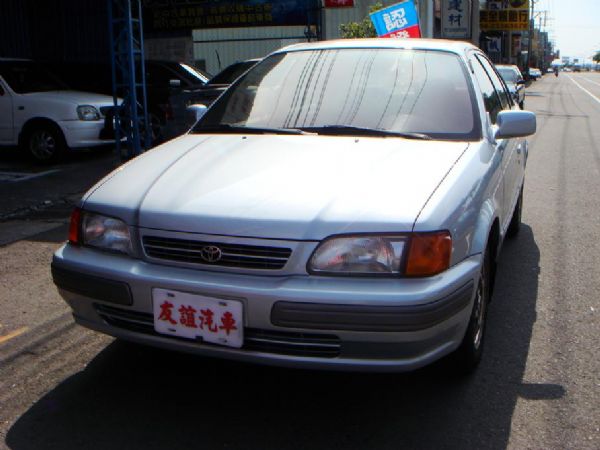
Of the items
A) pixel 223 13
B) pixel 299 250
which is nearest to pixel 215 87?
pixel 223 13

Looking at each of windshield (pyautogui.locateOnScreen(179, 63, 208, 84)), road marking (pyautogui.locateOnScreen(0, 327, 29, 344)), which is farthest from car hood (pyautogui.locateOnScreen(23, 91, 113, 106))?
road marking (pyautogui.locateOnScreen(0, 327, 29, 344))

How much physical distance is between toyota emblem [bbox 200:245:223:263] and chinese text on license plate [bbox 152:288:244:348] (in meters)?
0.15

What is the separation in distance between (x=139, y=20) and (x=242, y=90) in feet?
18.5

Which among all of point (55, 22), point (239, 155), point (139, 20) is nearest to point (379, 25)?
point (139, 20)

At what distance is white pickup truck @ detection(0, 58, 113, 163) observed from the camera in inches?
372

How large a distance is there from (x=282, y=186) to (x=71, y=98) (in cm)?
769

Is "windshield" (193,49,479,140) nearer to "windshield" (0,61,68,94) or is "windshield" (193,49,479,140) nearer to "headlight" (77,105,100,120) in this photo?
"headlight" (77,105,100,120)

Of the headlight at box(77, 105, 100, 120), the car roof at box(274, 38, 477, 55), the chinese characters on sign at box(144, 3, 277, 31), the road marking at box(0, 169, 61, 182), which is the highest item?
the chinese characters on sign at box(144, 3, 277, 31)

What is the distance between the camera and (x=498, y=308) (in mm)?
4098

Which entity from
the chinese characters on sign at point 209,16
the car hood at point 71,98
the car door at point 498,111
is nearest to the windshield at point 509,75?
the chinese characters on sign at point 209,16

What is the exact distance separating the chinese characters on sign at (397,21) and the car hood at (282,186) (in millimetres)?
10400

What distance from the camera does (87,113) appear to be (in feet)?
31.5

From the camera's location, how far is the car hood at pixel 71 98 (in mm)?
9492

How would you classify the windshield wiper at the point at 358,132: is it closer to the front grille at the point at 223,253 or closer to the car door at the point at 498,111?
the car door at the point at 498,111
